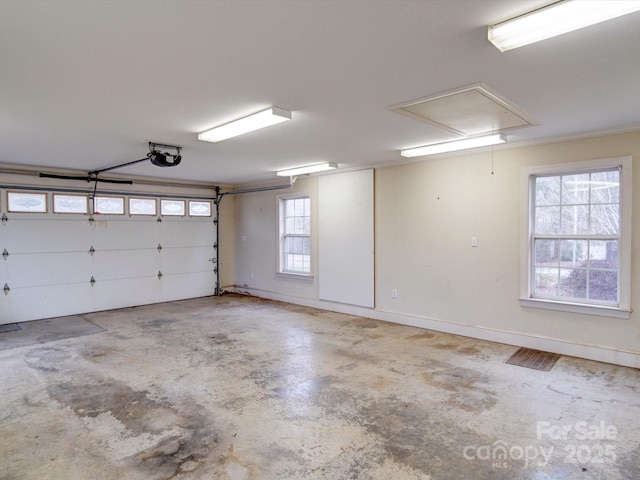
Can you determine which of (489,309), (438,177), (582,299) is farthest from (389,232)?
(582,299)

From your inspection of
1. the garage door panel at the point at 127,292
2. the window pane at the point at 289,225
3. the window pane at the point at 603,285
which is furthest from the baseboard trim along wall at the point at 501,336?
the garage door panel at the point at 127,292

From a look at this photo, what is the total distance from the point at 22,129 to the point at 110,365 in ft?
8.22

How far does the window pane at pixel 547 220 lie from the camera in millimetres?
4266

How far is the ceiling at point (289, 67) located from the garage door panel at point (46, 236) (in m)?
2.49

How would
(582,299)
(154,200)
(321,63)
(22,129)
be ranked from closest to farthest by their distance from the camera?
(321,63)
(22,129)
(582,299)
(154,200)

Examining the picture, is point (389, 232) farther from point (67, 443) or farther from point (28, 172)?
point (28, 172)

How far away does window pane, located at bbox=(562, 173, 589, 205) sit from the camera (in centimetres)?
407

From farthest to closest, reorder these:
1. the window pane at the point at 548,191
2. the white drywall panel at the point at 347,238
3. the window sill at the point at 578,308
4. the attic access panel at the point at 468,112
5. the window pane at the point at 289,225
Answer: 1. the window pane at the point at 289,225
2. the white drywall panel at the point at 347,238
3. the window pane at the point at 548,191
4. the window sill at the point at 578,308
5. the attic access panel at the point at 468,112

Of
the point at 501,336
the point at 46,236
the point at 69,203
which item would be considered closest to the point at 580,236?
the point at 501,336

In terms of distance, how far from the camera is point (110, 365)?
3908 mm

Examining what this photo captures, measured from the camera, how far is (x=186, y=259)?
777 cm

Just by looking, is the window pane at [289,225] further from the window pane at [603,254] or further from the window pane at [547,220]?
the window pane at [603,254]

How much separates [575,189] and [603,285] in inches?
41.7

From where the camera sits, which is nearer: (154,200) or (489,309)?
(489,309)
